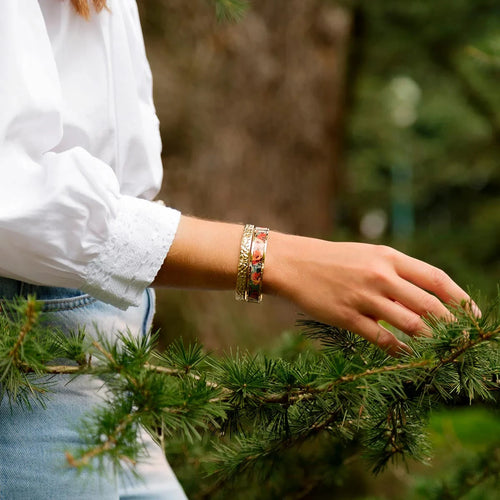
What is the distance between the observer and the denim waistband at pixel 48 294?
92 centimetres

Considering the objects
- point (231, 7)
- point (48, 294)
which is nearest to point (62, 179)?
point (48, 294)

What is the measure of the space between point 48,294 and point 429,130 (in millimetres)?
6794

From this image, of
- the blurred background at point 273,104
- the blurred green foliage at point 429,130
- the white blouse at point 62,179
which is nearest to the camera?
the white blouse at point 62,179

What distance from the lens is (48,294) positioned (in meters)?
0.95

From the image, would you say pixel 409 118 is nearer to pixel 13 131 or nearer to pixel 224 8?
pixel 224 8

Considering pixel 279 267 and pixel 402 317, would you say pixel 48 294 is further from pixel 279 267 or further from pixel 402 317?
pixel 402 317

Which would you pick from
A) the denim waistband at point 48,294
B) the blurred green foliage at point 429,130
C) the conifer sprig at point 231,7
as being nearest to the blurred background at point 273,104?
the blurred green foliage at point 429,130

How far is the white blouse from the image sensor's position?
79 cm

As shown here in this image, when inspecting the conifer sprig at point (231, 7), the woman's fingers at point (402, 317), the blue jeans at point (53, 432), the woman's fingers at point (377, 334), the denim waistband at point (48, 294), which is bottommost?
the blue jeans at point (53, 432)

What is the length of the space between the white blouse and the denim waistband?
5cm

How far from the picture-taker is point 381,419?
868mm

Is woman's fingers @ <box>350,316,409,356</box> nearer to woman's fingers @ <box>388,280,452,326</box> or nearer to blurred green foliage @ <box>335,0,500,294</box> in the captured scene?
woman's fingers @ <box>388,280,452,326</box>

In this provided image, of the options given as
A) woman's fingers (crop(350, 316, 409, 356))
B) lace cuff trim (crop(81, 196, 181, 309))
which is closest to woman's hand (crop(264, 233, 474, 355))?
woman's fingers (crop(350, 316, 409, 356))

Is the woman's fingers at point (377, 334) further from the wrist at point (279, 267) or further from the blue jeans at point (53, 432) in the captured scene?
the blue jeans at point (53, 432)
